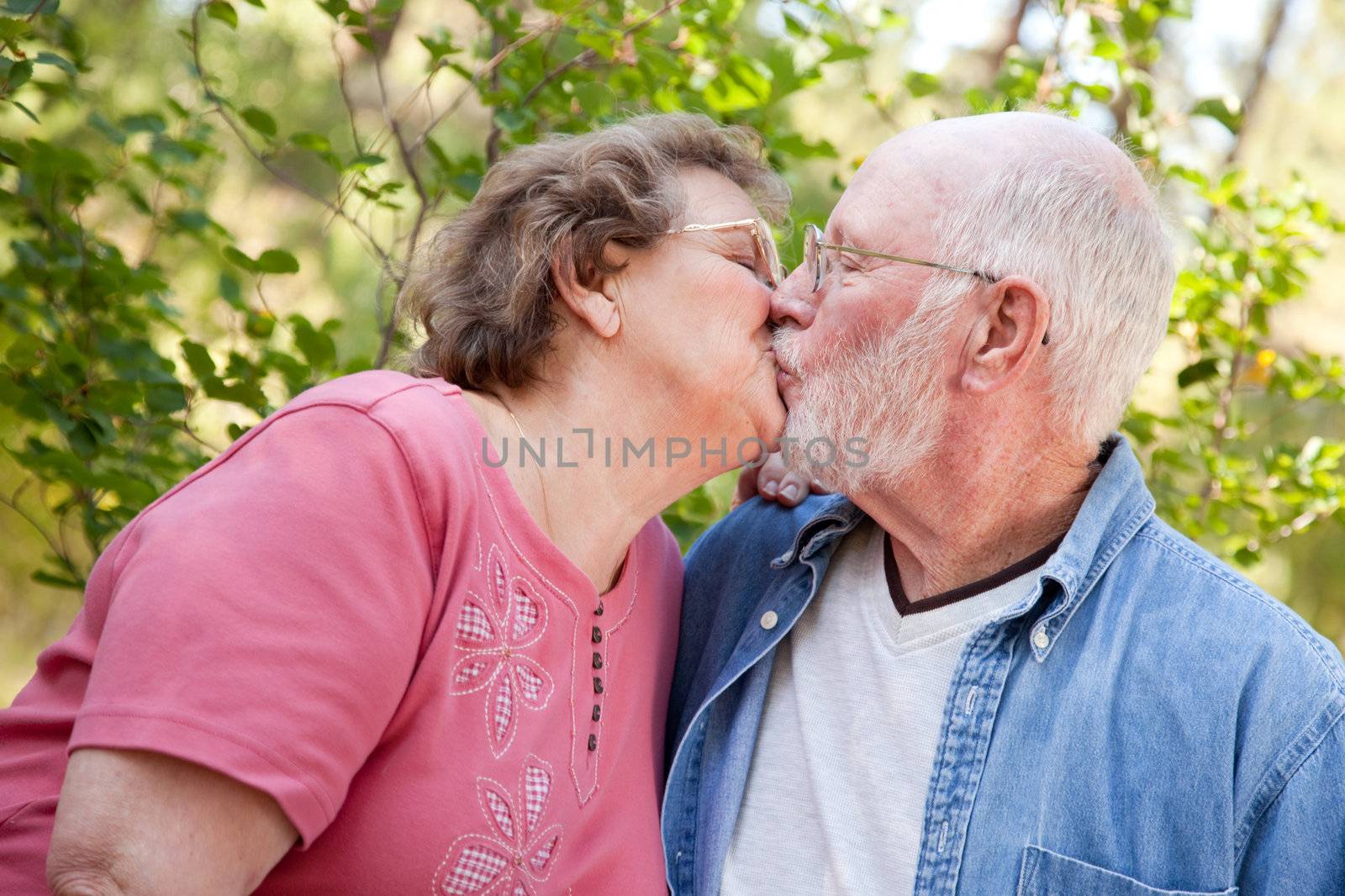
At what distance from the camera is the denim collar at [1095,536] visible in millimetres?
1865

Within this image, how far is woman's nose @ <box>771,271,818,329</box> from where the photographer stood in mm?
2215

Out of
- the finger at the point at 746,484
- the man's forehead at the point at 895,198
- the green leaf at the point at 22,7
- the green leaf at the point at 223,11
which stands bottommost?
the finger at the point at 746,484

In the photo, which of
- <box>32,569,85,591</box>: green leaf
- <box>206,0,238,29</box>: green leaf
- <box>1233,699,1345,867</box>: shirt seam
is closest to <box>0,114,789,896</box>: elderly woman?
<box>206,0,238,29</box>: green leaf

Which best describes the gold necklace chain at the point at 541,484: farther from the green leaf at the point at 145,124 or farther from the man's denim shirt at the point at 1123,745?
the green leaf at the point at 145,124

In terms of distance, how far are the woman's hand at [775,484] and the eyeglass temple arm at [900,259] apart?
443 mm

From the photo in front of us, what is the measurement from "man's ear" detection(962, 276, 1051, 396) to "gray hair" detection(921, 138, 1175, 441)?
24mm

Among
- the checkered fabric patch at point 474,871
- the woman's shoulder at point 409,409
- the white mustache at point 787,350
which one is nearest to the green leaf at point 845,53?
the white mustache at point 787,350

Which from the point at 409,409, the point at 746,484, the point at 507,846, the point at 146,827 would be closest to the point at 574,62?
the point at 746,484

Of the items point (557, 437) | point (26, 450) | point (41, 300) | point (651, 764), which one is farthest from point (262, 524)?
point (41, 300)

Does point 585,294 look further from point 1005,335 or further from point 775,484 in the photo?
point 1005,335

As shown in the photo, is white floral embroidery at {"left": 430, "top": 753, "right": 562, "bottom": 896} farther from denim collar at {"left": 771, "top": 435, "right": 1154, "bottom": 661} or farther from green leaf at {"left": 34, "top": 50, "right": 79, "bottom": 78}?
green leaf at {"left": 34, "top": 50, "right": 79, "bottom": 78}

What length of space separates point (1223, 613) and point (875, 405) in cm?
68

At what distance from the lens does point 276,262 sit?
2.45 meters

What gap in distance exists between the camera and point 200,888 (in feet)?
4.37
